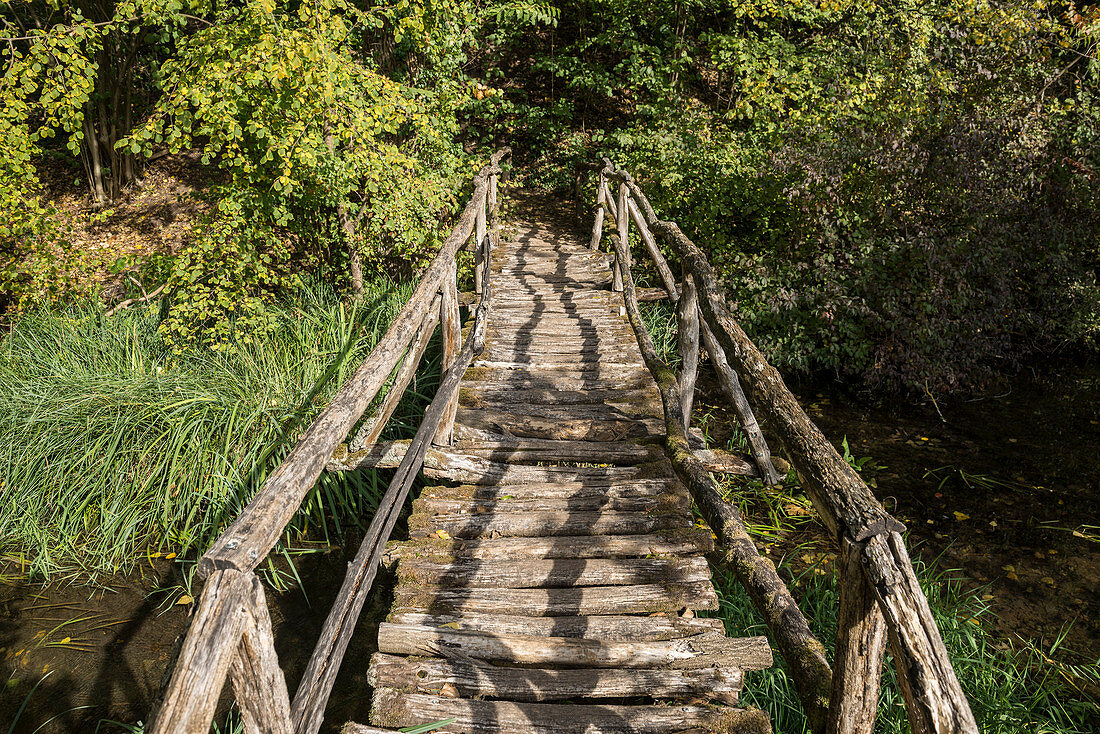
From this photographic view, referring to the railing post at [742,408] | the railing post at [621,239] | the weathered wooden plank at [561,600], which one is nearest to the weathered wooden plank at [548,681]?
the weathered wooden plank at [561,600]

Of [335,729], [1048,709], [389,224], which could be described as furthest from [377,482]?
[1048,709]

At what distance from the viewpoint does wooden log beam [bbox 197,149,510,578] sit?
5.03ft

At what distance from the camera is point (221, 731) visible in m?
3.32

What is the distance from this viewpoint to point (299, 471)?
6.54ft

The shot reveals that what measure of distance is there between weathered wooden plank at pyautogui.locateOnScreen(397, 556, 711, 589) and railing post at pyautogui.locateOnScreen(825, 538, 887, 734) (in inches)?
53.4

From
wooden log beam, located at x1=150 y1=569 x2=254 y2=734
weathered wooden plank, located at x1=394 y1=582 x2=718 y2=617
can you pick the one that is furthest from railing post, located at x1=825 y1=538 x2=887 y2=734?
wooden log beam, located at x1=150 y1=569 x2=254 y2=734

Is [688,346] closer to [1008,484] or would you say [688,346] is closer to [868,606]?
[868,606]

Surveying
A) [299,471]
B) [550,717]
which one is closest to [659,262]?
[550,717]

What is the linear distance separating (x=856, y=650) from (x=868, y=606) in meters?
0.15

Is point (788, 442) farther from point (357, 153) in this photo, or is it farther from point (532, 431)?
point (357, 153)

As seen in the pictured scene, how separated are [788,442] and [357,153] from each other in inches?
225

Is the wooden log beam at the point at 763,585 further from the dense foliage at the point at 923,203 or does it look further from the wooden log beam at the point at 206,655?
the dense foliage at the point at 923,203

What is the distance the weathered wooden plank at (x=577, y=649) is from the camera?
8.59 ft

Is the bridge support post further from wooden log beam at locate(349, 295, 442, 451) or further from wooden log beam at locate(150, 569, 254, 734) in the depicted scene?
wooden log beam at locate(150, 569, 254, 734)
